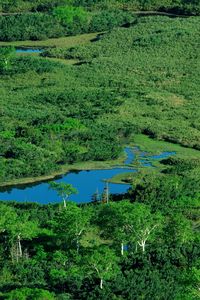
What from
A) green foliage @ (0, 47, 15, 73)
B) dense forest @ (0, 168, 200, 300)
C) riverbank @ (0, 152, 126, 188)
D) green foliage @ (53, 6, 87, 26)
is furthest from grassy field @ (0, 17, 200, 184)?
dense forest @ (0, 168, 200, 300)

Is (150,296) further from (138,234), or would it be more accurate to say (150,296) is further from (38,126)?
(38,126)

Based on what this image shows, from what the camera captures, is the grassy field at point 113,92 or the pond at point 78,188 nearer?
A: the pond at point 78,188

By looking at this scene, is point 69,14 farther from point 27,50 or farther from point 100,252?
point 100,252

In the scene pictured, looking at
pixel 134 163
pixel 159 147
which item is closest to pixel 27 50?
pixel 159 147

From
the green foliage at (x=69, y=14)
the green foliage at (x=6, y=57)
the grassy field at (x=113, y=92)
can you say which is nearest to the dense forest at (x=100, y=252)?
the grassy field at (x=113, y=92)

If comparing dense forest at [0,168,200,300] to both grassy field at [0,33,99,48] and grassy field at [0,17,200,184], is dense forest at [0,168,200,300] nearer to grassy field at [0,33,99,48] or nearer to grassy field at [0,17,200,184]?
grassy field at [0,17,200,184]

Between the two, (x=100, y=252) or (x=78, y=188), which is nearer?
(x=100, y=252)

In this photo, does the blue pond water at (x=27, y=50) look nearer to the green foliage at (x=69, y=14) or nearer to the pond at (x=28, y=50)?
the pond at (x=28, y=50)
